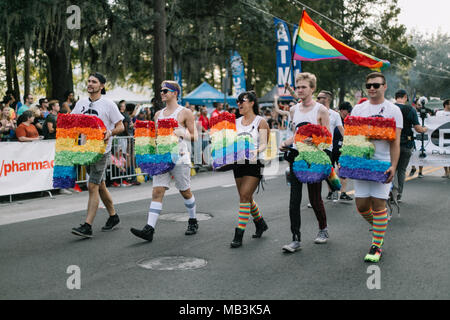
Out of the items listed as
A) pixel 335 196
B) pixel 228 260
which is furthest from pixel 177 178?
pixel 335 196

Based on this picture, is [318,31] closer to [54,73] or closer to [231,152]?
[231,152]

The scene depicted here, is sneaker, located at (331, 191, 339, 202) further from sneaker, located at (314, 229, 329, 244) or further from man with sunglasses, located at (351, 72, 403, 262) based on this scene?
man with sunglasses, located at (351, 72, 403, 262)

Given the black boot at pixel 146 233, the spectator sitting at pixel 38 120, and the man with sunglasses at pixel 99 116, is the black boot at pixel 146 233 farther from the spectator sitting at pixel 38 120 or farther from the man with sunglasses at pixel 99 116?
the spectator sitting at pixel 38 120

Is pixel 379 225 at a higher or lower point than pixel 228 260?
higher

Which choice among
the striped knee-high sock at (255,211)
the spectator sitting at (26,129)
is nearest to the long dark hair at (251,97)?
the striped knee-high sock at (255,211)

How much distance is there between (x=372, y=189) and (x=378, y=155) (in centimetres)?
35

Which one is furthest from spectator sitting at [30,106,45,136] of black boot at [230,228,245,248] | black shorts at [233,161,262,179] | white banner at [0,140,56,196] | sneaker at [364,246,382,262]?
sneaker at [364,246,382,262]

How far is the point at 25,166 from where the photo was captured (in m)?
10.7

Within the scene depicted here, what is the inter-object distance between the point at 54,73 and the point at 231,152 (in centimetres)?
1472

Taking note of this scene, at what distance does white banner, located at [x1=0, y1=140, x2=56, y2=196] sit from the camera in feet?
33.7

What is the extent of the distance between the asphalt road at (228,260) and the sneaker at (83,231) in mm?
80

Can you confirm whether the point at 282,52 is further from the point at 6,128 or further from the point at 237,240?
the point at 237,240

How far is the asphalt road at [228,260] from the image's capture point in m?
4.70
